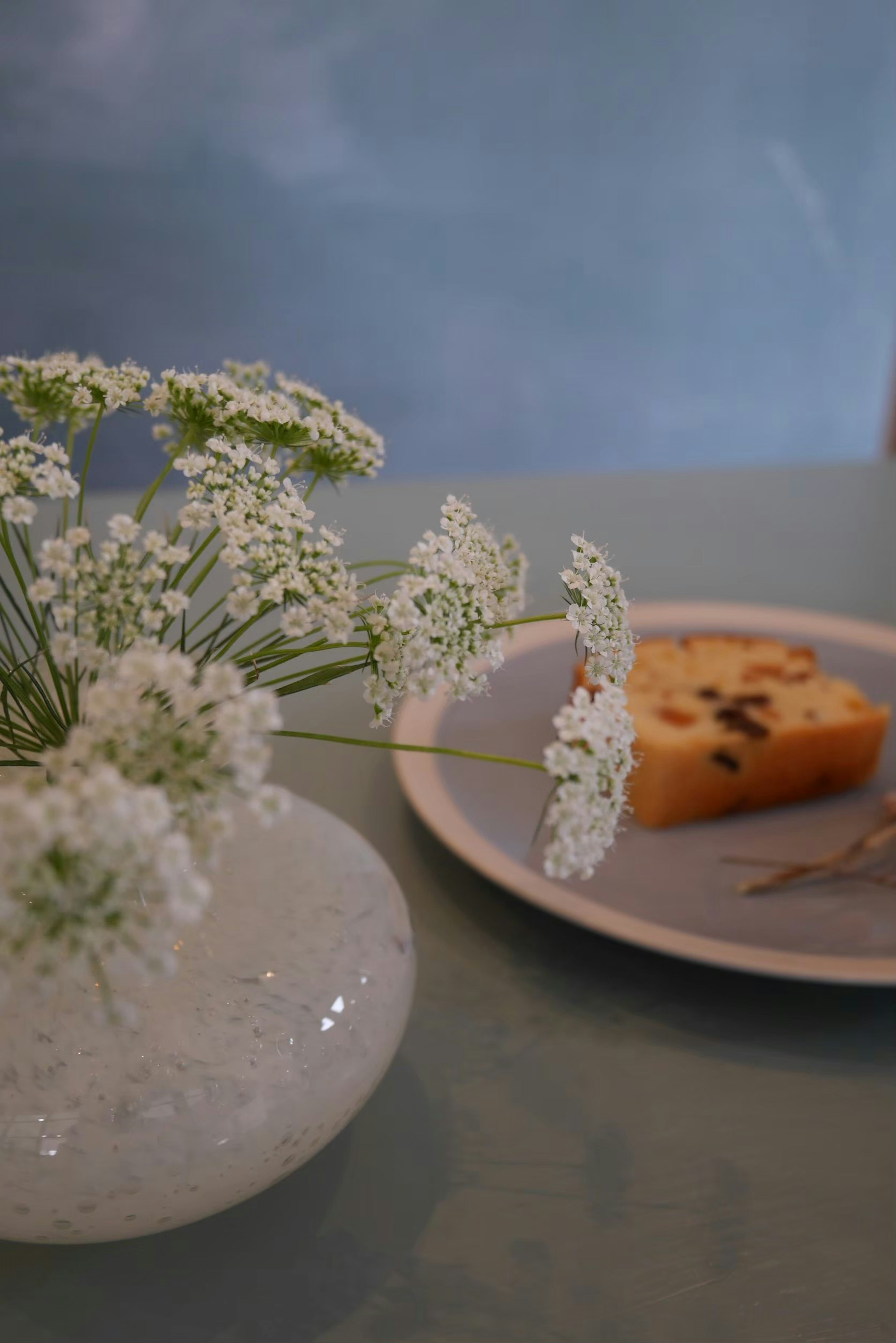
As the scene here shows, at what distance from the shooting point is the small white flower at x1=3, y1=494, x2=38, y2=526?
0.38 meters

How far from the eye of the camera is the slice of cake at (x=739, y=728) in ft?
3.25

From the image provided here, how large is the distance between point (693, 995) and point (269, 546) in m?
0.47

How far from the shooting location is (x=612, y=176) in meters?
4.32

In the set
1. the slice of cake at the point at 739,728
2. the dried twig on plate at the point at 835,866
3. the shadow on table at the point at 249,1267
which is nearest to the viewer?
the shadow on table at the point at 249,1267

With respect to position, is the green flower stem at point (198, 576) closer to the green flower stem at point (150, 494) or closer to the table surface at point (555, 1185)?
the green flower stem at point (150, 494)

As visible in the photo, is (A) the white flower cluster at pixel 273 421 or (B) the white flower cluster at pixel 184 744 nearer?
(B) the white flower cluster at pixel 184 744

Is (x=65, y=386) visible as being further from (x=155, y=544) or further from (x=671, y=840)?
(x=671, y=840)

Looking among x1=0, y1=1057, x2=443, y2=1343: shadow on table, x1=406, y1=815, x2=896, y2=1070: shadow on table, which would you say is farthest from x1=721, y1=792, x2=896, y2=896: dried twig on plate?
x1=0, y1=1057, x2=443, y2=1343: shadow on table

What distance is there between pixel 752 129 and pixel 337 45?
1.79m

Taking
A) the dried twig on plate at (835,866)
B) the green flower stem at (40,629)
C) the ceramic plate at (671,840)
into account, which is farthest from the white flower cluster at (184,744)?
the dried twig on plate at (835,866)

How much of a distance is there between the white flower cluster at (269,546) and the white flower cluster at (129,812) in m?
0.06

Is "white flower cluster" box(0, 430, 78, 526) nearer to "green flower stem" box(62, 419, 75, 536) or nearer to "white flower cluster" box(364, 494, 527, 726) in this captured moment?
"green flower stem" box(62, 419, 75, 536)

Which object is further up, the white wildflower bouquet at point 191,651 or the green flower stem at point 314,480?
the green flower stem at point 314,480

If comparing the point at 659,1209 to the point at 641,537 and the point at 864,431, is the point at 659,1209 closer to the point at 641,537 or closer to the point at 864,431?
the point at 641,537
